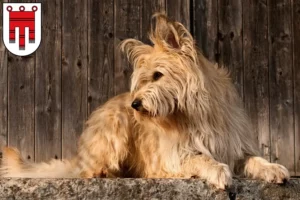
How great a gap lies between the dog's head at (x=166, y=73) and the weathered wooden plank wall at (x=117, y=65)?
6.77 feet

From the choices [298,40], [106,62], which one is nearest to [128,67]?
[106,62]

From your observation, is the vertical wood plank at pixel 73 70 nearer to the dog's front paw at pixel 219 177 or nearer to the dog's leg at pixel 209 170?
the dog's leg at pixel 209 170

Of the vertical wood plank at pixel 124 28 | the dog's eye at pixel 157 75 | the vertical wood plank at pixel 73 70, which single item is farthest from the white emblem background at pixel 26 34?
the dog's eye at pixel 157 75

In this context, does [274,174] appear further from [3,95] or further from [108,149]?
[3,95]

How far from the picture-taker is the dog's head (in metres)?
5.00

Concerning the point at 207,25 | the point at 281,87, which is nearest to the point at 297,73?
the point at 281,87

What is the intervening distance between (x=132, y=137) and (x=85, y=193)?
3.38 feet

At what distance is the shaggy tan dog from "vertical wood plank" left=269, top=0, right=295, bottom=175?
2.11 meters

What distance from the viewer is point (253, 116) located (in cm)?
754

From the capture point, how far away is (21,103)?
739cm

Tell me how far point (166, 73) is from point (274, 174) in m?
0.95

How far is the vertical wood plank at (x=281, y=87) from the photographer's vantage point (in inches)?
296

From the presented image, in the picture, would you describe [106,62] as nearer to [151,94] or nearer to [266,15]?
[266,15]

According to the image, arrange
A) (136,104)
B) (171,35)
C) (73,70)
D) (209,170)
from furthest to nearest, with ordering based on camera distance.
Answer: (73,70), (171,35), (136,104), (209,170)
